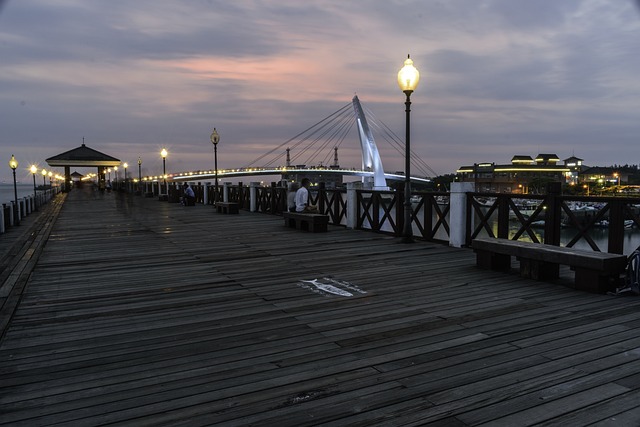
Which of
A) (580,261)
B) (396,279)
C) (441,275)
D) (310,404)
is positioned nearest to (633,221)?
(580,261)

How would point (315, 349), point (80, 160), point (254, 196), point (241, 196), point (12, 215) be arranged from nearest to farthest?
point (315, 349)
point (12, 215)
point (254, 196)
point (241, 196)
point (80, 160)

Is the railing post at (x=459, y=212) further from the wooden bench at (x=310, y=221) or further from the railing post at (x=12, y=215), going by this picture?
the railing post at (x=12, y=215)

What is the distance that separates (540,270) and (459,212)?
121 inches

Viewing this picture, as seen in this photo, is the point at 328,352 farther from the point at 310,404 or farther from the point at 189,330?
the point at 189,330

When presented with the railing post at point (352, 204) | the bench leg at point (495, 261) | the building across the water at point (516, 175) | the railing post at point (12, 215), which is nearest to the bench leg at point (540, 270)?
the bench leg at point (495, 261)

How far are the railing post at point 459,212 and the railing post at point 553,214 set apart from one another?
5.74ft

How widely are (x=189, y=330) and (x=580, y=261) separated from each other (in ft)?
14.7

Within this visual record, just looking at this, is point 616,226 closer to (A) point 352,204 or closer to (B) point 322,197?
(A) point 352,204

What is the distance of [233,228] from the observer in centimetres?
1316

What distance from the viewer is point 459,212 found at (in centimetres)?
912

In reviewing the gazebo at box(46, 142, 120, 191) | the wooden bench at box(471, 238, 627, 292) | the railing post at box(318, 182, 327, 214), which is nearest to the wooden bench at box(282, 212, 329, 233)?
the railing post at box(318, 182, 327, 214)

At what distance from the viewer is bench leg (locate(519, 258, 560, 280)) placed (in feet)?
20.2

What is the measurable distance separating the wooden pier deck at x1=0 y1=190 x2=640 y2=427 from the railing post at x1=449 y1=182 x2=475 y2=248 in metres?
2.18

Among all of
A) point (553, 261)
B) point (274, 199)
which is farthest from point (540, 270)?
point (274, 199)
